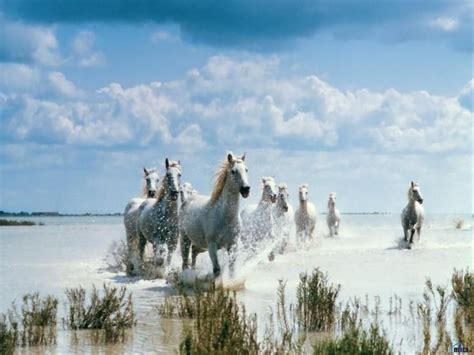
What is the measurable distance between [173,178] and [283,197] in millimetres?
6624

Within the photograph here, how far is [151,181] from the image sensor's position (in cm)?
1574

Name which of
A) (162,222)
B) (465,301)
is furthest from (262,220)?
(465,301)

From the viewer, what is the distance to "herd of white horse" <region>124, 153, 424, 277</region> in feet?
41.2

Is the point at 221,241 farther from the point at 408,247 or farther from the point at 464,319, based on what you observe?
the point at 408,247

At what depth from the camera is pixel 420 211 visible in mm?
24328

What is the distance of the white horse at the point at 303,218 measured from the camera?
79.1 ft

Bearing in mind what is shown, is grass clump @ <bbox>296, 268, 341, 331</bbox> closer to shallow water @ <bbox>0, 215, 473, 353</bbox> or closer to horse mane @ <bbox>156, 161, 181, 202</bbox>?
shallow water @ <bbox>0, 215, 473, 353</bbox>

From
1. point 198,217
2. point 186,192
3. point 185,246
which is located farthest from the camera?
point 186,192

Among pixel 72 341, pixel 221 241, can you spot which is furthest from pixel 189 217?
pixel 72 341

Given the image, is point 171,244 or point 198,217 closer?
point 198,217

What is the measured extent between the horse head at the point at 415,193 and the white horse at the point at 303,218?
3153mm

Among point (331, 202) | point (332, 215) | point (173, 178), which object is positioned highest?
point (331, 202)

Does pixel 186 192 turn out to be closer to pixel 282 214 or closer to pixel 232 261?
pixel 232 261

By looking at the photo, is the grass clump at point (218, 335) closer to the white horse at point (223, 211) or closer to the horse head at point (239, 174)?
the horse head at point (239, 174)
